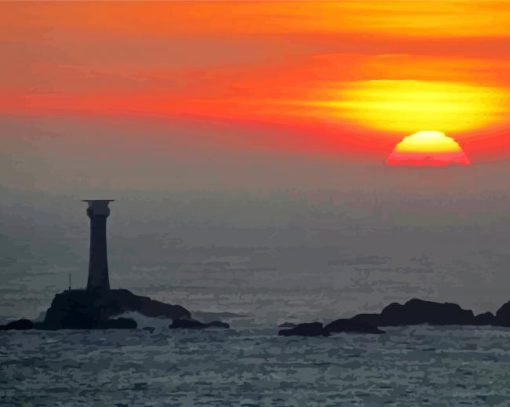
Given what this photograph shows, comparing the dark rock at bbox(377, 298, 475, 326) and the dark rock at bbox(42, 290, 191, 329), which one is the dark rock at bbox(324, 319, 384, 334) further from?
the dark rock at bbox(42, 290, 191, 329)

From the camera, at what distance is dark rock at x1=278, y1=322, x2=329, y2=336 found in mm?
92725

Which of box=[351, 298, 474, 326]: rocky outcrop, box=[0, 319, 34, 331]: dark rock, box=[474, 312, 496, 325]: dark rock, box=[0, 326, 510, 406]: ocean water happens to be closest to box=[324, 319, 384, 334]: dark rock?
box=[0, 326, 510, 406]: ocean water

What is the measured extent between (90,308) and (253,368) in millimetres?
24594

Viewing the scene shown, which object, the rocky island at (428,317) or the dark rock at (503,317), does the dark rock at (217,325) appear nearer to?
the rocky island at (428,317)

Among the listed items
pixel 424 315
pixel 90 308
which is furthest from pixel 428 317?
pixel 90 308

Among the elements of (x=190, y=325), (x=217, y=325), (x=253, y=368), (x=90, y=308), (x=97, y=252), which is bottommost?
(x=253, y=368)

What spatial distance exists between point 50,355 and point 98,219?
19393mm

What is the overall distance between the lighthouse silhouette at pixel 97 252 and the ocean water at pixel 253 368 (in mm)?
3991

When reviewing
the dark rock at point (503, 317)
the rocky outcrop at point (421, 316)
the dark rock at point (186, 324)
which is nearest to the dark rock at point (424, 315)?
the rocky outcrop at point (421, 316)

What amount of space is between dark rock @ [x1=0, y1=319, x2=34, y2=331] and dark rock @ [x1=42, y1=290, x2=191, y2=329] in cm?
99

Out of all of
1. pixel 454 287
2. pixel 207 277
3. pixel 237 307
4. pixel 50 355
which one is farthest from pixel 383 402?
pixel 207 277

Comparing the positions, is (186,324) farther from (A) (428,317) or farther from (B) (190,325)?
(A) (428,317)

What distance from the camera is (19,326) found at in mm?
96500

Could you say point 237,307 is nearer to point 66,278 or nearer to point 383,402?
point 66,278
